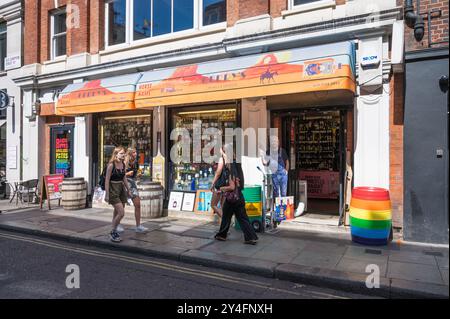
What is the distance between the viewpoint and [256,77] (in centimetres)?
700

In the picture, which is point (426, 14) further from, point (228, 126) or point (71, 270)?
point (71, 270)

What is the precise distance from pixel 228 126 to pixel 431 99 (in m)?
4.66

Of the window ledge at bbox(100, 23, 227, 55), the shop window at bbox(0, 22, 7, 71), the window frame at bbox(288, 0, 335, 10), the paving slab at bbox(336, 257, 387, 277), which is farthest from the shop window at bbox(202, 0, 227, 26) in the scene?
the shop window at bbox(0, 22, 7, 71)

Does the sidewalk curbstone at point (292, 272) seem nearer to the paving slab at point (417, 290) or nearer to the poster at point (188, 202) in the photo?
the paving slab at point (417, 290)

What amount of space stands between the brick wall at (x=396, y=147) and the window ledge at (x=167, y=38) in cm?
451

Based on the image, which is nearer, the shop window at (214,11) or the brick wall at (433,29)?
the brick wall at (433,29)

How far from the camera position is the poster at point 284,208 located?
309 inches

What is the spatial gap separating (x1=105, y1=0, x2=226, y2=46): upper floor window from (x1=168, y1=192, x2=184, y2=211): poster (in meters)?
4.76

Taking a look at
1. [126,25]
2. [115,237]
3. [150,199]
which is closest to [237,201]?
[115,237]

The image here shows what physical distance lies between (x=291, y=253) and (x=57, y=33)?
38.6 feet

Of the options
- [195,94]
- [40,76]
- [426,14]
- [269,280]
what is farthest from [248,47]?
[40,76]

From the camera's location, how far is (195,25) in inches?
363

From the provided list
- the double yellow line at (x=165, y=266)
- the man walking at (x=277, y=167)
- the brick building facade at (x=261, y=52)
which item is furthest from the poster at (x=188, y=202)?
the double yellow line at (x=165, y=266)

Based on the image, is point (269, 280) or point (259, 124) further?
point (259, 124)
